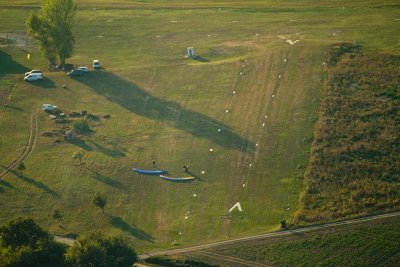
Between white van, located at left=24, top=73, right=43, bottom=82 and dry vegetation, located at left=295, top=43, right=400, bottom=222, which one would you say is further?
white van, located at left=24, top=73, right=43, bottom=82

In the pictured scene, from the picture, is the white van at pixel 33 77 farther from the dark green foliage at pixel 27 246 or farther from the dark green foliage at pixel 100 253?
the dark green foliage at pixel 100 253

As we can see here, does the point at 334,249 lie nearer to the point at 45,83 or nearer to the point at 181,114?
the point at 181,114

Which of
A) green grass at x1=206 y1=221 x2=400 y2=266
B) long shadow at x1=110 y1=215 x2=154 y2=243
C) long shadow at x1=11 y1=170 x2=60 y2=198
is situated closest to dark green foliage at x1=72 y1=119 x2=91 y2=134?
long shadow at x1=11 y1=170 x2=60 y2=198

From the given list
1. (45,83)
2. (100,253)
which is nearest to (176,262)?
(100,253)

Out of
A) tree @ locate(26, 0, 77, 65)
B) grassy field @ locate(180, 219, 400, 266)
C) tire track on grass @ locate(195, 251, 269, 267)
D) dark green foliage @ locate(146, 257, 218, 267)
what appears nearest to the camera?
grassy field @ locate(180, 219, 400, 266)

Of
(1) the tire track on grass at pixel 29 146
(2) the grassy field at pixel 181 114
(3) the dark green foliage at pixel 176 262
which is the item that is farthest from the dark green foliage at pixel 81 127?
(3) the dark green foliage at pixel 176 262

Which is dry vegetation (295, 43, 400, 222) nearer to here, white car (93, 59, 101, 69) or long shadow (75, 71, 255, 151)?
long shadow (75, 71, 255, 151)
